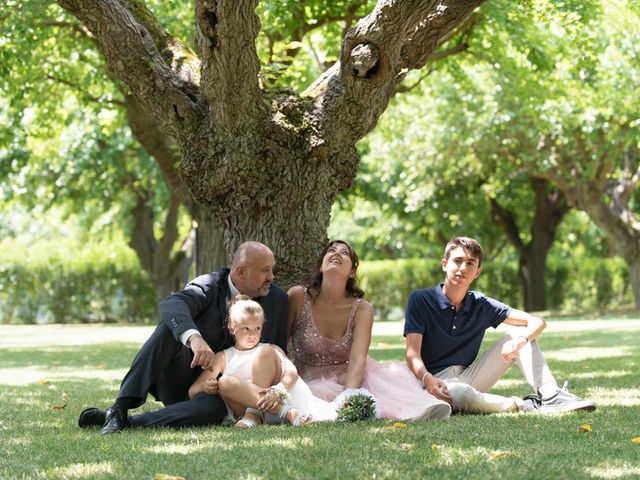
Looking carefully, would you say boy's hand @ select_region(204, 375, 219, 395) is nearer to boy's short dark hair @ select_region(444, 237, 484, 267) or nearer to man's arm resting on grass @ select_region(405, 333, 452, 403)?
man's arm resting on grass @ select_region(405, 333, 452, 403)

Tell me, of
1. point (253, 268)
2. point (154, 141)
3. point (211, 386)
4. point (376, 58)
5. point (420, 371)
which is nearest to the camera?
point (211, 386)

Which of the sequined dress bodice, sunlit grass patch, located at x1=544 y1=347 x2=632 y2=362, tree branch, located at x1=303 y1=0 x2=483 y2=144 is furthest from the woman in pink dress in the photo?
sunlit grass patch, located at x1=544 y1=347 x2=632 y2=362

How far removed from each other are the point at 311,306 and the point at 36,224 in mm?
67283

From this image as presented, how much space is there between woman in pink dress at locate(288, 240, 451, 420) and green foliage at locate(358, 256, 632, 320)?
26210 millimetres

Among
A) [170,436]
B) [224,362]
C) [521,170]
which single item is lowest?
[170,436]

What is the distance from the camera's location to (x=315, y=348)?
7.82 m

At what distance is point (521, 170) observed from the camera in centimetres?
2919

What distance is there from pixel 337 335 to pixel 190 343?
1.44m

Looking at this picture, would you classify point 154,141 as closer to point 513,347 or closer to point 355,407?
point 513,347

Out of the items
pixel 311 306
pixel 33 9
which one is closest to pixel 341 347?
pixel 311 306

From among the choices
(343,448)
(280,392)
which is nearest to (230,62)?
(280,392)

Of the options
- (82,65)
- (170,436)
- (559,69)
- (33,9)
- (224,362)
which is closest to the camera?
(170,436)

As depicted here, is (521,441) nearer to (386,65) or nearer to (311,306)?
(311,306)

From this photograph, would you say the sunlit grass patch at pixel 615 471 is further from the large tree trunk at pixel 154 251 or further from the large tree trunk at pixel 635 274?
the large tree trunk at pixel 154 251
